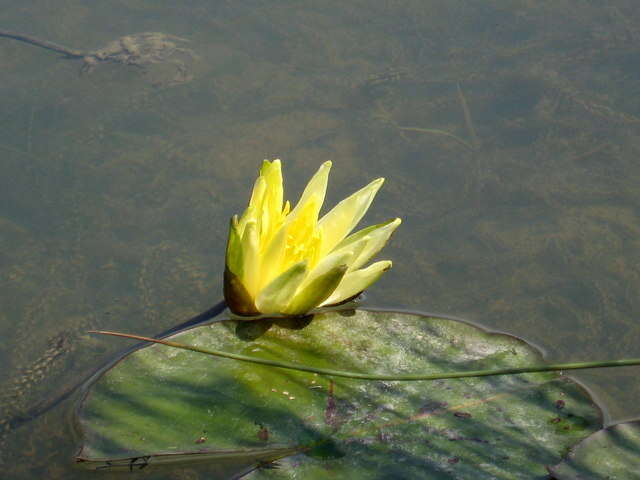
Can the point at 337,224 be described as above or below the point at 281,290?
above

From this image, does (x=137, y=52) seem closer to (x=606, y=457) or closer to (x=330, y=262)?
(x=330, y=262)

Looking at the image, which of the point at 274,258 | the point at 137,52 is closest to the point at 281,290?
the point at 274,258

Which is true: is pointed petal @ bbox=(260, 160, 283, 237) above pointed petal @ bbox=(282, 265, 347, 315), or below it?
above

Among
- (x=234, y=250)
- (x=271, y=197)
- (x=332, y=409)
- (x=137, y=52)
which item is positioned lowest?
(x=332, y=409)

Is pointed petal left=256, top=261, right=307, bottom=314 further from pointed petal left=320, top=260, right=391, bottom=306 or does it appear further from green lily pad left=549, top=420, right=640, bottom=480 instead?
green lily pad left=549, top=420, right=640, bottom=480

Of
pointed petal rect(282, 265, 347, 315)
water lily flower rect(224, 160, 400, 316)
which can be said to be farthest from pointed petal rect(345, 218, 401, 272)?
pointed petal rect(282, 265, 347, 315)

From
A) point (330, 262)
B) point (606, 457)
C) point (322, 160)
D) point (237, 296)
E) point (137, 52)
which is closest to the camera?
point (606, 457)

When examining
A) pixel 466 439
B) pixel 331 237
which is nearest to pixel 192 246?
pixel 331 237
